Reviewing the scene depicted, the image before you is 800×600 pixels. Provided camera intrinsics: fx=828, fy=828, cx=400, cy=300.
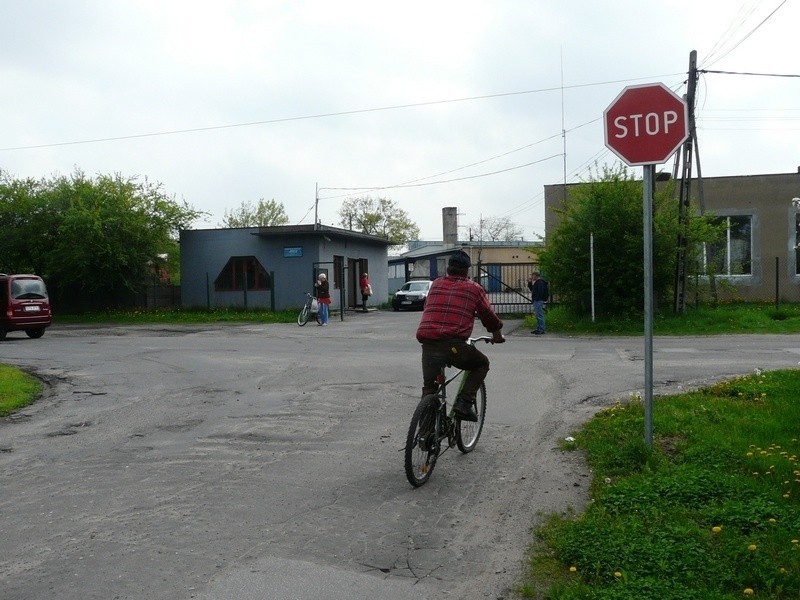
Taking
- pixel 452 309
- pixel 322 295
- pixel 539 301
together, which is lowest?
pixel 539 301

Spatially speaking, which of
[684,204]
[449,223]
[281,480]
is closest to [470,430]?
[281,480]

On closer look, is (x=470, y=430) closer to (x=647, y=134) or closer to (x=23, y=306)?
(x=647, y=134)

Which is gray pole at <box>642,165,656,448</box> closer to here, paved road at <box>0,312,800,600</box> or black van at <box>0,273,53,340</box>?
paved road at <box>0,312,800,600</box>

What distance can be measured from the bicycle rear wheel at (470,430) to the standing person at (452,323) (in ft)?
1.17

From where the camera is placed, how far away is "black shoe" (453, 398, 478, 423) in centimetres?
697

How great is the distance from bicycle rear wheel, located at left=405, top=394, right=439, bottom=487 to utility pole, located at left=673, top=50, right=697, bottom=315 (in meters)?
16.6

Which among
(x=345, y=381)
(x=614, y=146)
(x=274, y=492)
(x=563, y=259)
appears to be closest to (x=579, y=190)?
(x=563, y=259)

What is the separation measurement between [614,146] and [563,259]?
1671 centimetres

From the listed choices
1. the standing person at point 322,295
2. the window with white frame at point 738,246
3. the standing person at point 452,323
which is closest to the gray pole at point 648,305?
the standing person at point 452,323

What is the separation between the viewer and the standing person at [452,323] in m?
6.71

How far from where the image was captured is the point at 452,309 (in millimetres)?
6738

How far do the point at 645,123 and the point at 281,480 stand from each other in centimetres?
403

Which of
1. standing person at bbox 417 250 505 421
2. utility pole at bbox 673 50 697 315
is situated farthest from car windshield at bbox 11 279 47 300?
standing person at bbox 417 250 505 421

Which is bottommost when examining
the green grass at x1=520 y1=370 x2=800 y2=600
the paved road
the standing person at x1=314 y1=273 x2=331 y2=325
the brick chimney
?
the paved road
